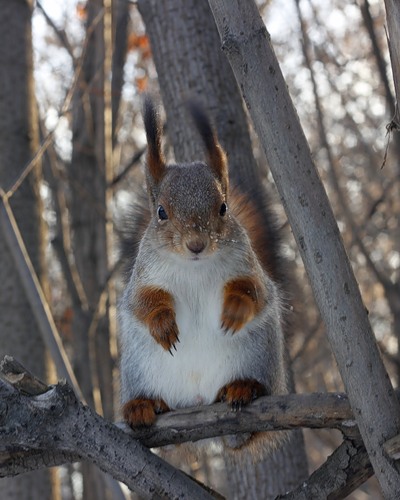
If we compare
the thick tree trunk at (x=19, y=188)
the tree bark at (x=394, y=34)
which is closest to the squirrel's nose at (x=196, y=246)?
the tree bark at (x=394, y=34)

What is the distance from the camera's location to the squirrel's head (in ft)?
6.48

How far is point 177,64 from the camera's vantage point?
2836mm

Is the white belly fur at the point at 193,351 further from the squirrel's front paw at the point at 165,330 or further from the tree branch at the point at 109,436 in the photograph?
the tree branch at the point at 109,436

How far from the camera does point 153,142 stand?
6.83 feet

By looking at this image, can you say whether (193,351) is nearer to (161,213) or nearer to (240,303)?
(240,303)

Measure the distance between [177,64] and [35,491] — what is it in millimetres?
1620

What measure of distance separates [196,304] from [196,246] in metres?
0.19

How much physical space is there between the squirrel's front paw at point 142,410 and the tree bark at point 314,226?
57 cm

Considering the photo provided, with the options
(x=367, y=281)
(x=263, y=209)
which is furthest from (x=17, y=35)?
(x=367, y=281)

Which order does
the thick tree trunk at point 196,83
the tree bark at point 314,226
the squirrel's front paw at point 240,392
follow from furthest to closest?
the thick tree trunk at point 196,83 → the squirrel's front paw at point 240,392 → the tree bark at point 314,226

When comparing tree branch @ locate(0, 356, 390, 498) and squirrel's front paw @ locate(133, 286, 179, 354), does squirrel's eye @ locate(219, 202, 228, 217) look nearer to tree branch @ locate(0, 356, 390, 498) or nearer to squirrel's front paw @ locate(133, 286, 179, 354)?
squirrel's front paw @ locate(133, 286, 179, 354)

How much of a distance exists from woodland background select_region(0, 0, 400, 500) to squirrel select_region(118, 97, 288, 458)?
47 cm

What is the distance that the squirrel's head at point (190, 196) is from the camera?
198cm

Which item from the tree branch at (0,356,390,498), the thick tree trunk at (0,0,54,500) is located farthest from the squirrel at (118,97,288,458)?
the thick tree trunk at (0,0,54,500)
